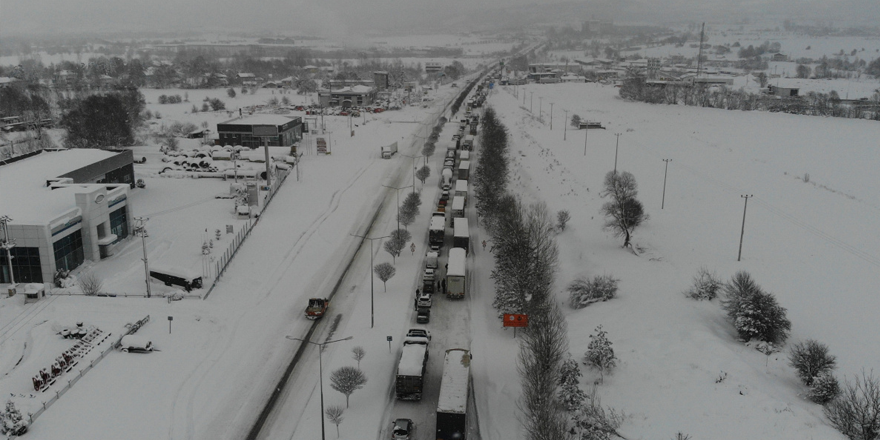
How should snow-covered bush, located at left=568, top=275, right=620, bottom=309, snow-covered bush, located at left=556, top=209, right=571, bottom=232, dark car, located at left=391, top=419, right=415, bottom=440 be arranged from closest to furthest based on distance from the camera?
dark car, located at left=391, top=419, right=415, bottom=440 → snow-covered bush, located at left=568, top=275, right=620, bottom=309 → snow-covered bush, located at left=556, top=209, right=571, bottom=232

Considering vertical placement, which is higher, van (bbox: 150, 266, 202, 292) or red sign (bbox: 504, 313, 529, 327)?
van (bbox: 150, 266, 202, 292)

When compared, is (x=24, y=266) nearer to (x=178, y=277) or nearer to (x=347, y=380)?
(x=178, y=277)

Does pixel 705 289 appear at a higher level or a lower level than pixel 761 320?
lower

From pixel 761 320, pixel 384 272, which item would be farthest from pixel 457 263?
pixel 761 320

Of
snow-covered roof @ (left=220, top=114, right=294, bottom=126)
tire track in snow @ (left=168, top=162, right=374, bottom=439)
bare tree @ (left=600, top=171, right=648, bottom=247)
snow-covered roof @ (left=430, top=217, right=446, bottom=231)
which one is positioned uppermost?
snow-covered roof @ (left=220, top=114, right=294, bottom=126)

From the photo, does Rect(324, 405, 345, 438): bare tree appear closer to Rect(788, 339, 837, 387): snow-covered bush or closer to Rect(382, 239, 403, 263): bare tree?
Rect(382, 239, 403, 263): bare tree

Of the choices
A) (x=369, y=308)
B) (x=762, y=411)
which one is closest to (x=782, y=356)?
(x=762, y=411)

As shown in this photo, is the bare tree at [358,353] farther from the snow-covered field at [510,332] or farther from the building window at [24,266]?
the building window at [24,266]

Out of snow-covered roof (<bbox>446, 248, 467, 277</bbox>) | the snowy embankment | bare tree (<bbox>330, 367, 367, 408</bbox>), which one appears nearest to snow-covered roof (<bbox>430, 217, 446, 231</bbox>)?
snow-covered roof (<bbox>446, 248, 467, 277</bbox>)
